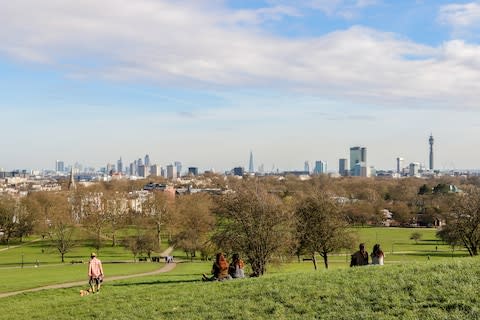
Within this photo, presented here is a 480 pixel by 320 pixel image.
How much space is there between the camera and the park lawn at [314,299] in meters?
12.4

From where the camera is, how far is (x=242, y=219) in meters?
35.0

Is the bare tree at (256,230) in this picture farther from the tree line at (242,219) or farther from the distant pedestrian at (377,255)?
the distant pedestrian at (377,255)

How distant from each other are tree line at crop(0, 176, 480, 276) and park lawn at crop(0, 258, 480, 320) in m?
10.8

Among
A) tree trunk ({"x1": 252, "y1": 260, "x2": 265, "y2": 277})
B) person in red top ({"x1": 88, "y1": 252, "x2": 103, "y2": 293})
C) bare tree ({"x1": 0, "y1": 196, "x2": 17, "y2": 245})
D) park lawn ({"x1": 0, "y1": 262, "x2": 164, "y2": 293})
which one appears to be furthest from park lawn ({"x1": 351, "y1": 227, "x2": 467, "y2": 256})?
bare tree ({"x1": 0, "y1": 196, "x2": 17, "y2": 245})

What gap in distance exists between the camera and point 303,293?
14406 millimetres

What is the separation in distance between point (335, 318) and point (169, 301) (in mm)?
5282

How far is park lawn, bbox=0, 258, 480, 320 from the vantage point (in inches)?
487

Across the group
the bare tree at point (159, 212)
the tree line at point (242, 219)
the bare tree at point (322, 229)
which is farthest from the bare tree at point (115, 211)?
the bare tree at point (322, 229)

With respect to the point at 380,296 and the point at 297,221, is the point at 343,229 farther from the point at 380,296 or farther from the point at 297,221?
the point at 380,296

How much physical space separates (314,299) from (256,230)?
2066 centimetres

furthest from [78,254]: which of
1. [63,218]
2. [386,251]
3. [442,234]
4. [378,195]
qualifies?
[378,195]

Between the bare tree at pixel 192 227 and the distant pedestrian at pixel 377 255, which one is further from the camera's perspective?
the bare tree at pixel 192 227

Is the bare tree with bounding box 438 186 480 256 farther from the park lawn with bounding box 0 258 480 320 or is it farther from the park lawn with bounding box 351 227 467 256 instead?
the park lawn with bounding box 0 258 480 320

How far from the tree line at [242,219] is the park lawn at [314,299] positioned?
10.8 m
